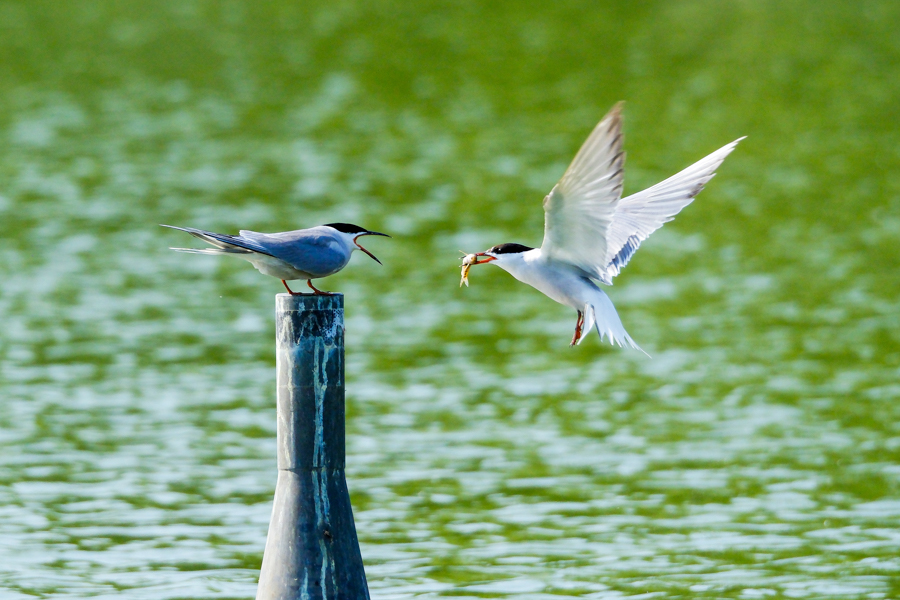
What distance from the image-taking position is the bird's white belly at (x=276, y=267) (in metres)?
6.07

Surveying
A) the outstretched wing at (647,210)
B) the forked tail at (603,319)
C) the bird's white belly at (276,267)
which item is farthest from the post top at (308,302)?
the outstretched wing at (647,210)

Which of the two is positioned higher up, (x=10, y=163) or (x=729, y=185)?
(x=10, y=163)

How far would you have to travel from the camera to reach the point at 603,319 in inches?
280

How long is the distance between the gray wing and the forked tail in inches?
59.3

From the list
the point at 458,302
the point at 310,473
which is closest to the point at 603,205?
the point at 310,473

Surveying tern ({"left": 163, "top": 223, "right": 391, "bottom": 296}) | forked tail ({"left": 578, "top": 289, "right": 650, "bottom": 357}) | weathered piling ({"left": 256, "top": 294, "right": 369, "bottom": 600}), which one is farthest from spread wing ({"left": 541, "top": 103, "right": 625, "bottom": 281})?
weathered piling ({"left": 256, "top": 294, "right": 369, "bottom": 600})

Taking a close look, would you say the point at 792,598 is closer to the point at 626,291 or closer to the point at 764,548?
the point at 764,548

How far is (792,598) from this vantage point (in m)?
7.66

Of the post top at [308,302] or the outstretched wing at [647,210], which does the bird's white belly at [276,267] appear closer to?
the post top at [308,302]

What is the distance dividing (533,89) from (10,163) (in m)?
8.88

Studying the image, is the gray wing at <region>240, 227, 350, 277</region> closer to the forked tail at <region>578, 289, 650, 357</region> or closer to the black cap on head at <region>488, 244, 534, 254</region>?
the black cap on head at <region>488, 244, 534, 254</region>

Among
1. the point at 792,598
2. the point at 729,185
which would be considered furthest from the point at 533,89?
the point at 792,598

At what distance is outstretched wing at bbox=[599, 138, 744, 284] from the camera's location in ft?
25.7

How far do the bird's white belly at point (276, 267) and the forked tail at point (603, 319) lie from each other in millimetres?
1620
